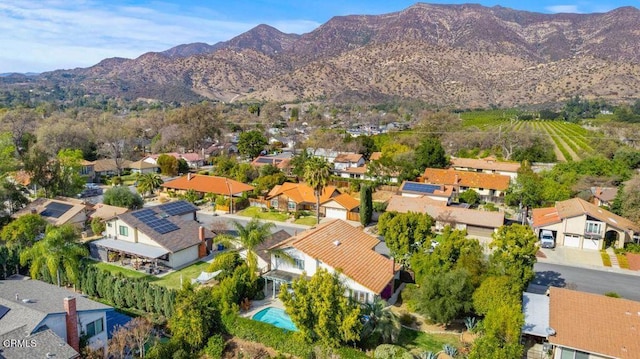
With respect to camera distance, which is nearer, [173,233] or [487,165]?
[173,233]

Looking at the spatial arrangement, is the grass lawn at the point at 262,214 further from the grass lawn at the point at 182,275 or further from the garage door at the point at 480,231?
the garage door at the point at 480,231

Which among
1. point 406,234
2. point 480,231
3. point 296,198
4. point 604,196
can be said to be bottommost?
point 480,231

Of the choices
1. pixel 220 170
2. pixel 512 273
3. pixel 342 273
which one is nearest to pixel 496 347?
pixel 512 273

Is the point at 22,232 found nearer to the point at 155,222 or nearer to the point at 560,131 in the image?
the point at 155,222

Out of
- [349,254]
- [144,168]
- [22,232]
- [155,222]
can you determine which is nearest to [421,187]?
[349,254]

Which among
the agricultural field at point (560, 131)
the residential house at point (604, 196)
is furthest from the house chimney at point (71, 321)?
the agricultural field at point (560, 131)

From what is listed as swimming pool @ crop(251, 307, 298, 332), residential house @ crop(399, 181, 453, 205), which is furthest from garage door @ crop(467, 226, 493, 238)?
swimming pool @ crop(251, 307, 298, 332)

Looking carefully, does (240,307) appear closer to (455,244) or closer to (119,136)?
(455,244)

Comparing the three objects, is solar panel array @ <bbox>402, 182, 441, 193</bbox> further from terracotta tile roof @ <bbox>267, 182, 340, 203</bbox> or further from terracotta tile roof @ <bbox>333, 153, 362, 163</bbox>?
terracotta tile roof @ <bbox>333, 153, 362, 163</bbox>
